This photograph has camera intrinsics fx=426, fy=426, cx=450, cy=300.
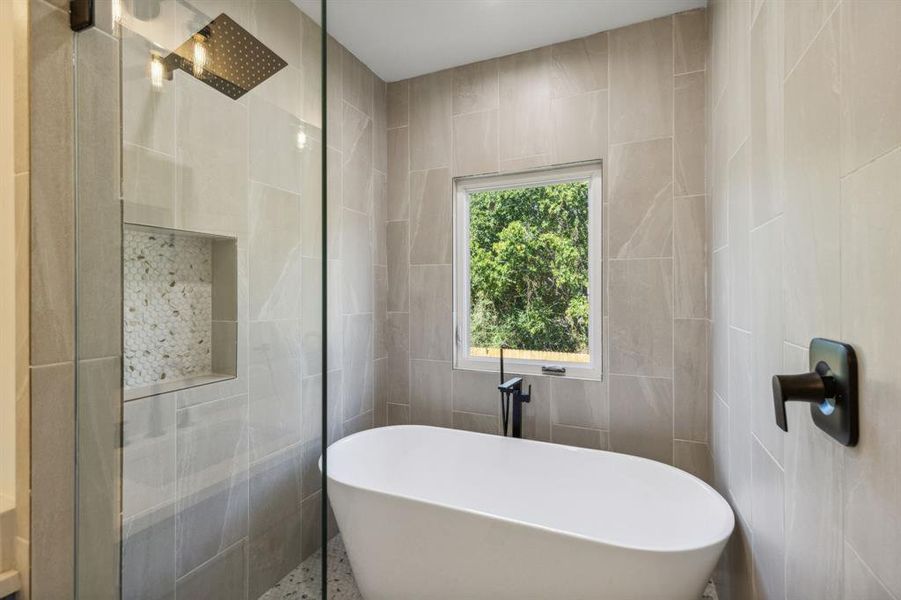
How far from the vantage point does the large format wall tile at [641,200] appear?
217 centimetres

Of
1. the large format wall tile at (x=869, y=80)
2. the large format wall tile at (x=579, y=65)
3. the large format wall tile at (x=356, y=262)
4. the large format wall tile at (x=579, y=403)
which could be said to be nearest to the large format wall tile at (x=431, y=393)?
the large format wall tile at (x=356, y=262)

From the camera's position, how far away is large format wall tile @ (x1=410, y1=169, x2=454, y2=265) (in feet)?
8.77

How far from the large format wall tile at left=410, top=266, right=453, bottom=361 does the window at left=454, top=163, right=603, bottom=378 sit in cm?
7

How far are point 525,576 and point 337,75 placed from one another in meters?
2.62

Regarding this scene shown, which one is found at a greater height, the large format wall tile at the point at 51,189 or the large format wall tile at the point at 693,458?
the large format wall tile at the point at 51,189

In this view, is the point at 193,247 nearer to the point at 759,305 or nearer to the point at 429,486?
the point at 759,305

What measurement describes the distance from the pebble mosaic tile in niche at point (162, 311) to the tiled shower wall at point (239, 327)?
0.04 meters

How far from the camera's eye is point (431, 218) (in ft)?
8.90

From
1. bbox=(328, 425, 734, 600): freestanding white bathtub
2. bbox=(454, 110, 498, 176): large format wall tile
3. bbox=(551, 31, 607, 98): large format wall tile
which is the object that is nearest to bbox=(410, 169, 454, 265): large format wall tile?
bbox=(454, 110, 498, 176): large format wall tile

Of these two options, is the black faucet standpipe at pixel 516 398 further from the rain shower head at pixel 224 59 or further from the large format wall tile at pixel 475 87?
the rain shower head at pixel 224 59

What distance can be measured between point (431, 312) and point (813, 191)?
2077 millimetres

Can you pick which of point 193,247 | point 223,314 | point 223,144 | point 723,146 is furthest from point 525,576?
point 723,146

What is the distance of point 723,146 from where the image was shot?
5.55 ft

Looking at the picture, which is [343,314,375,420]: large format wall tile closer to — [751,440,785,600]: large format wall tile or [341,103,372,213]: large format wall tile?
[341,103,372,213]: large format wall tile
